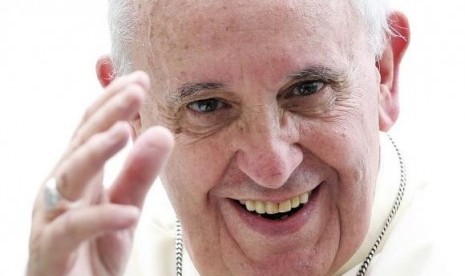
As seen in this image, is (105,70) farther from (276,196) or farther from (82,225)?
(82,225)

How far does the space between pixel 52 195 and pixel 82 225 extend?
66 mm

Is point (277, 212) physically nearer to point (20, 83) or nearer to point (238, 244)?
point (238, 244)

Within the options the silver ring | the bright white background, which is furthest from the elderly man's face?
the bright white background

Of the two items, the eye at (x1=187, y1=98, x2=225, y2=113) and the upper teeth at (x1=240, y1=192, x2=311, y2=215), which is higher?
the eye at (x1=187, y1=98, x2=225, y2=113)

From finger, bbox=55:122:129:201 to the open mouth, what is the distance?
1.42 feet

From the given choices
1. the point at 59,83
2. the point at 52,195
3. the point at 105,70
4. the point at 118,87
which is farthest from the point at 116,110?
the point at 59,83

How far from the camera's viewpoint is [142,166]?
1233 millimetres

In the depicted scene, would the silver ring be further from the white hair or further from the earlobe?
the earlobe

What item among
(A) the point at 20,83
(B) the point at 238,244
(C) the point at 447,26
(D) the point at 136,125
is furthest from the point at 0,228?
(C) the point at 447,26

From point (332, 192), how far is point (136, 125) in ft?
1.33

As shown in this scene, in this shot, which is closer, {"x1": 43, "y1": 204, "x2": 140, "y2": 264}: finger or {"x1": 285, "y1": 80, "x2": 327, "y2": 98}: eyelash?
{"x1": 43, "y1": 204, "x2": 140, "y2": 264}: finger

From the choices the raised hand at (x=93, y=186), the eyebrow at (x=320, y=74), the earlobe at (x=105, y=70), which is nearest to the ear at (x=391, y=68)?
the eyebrow at (x=320, y=74)

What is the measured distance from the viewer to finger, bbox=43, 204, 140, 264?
1161mm

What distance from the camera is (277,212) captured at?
5.10 feet
